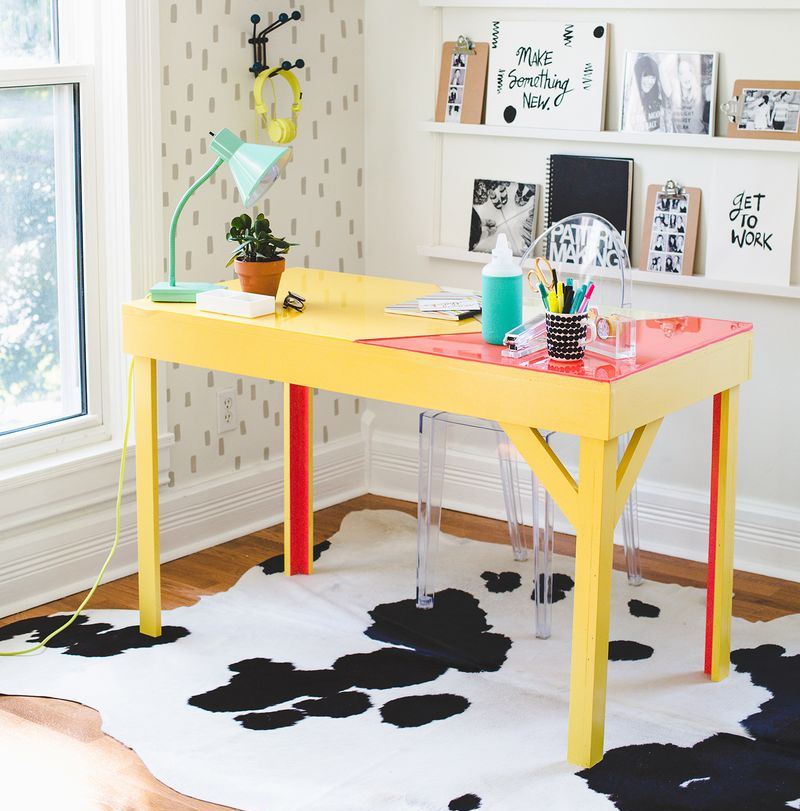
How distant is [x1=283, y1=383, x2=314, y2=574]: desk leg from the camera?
10.9 feet

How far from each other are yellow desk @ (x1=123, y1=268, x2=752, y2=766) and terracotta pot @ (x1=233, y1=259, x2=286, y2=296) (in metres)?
0.09

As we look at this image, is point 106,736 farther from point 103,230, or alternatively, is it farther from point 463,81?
point 463,81

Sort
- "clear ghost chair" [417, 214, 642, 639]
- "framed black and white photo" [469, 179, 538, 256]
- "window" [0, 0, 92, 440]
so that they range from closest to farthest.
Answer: "clear ghost chair" [417, 214, 642, 639], "window" [0, 0, 92, 440], "framed black and white photo" [469, 179, 538, 256]

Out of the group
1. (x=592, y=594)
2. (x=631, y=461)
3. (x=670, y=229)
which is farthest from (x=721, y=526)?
(x=670, y=229)

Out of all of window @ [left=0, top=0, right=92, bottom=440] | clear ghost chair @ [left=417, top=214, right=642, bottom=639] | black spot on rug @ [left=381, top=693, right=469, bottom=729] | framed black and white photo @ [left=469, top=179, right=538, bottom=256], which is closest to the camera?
black spot on rug @ [left=381, top=693, right=469, bottom=729]

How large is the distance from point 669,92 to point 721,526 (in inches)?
51.6

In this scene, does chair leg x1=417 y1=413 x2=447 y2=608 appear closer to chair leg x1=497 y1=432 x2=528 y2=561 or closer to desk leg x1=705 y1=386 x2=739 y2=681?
chair leg x1=497 y1=432 x2=528 y2=561

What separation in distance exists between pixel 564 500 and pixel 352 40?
208 centimetres

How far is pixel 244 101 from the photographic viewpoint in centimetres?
358

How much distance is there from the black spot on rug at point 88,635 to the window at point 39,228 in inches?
18.8

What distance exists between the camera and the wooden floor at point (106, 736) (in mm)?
2336

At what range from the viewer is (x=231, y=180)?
11.8ft

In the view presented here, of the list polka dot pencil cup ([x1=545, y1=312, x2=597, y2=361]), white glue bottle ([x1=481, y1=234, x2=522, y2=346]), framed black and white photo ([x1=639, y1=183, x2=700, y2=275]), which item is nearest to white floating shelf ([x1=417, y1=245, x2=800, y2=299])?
framed black and white photo ([x1=639, y1=183, x2=700, y2=275])

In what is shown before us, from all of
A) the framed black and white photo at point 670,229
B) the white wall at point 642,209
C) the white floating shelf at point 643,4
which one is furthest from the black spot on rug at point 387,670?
the white floating shelf at point 643,4
